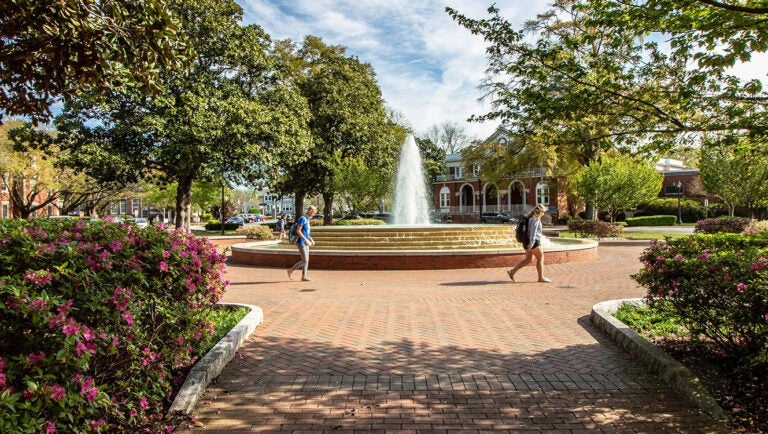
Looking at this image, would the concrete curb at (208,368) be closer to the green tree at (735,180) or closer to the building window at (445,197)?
the green tree at (735,180)

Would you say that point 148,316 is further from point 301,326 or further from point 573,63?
point 573,63

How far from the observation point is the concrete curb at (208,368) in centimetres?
401

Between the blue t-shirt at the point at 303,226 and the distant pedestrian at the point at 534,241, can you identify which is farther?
the blue t-shirt at the point at 303,226

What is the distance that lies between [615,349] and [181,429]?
4.67 meters

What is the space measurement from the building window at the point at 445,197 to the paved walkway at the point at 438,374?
5611 cm

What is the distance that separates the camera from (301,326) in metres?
6.86

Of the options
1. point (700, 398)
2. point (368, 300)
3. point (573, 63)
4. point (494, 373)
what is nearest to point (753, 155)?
point (573, 63)

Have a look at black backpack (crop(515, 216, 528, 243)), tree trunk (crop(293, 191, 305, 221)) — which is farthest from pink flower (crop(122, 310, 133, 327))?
tree trunk (crop(293, 191, 305, 221))

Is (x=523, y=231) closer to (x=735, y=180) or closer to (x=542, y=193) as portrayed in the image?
(x=735, y=180)

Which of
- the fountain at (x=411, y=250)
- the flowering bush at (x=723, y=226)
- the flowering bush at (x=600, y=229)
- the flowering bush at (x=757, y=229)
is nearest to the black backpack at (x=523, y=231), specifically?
the fountain at (x=411, y=250)

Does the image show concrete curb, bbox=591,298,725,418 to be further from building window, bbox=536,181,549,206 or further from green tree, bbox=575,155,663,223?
building window, bbox=536,181,549,206

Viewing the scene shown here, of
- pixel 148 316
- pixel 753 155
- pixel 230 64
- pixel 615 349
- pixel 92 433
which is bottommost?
pixel 615 349

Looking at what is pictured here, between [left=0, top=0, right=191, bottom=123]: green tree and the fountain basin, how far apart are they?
28.7 ft

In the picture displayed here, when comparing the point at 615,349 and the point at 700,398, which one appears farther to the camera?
the point at 615,349
